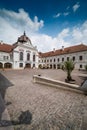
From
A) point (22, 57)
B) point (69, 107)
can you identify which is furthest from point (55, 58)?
point (69, 107)

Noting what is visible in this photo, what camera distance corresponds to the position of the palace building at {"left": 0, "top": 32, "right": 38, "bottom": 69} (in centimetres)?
2958

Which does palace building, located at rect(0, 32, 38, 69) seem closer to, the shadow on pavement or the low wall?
the low wall

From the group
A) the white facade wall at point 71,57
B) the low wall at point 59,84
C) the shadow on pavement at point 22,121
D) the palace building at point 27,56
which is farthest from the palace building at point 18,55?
the shadow on pavement at point 22,121

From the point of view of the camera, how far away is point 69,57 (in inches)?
1340

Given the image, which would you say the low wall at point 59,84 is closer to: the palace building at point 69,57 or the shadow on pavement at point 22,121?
the shadow on pavement at point 22,121

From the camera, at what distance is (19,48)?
1264 inches

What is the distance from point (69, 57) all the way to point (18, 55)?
69.4 ft

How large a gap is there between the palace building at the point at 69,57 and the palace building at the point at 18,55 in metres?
8.11

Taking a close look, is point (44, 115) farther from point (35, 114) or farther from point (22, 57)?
point (22, 57)

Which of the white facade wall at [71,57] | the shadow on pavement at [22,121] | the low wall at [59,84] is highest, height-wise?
the white facade wall at [71,57]

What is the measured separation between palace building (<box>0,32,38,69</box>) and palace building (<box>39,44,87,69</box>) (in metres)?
8.11

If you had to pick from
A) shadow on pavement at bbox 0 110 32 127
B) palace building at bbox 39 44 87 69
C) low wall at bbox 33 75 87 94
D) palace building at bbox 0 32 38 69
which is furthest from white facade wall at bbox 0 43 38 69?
shadow on pavement at bbox 0 110 32 127

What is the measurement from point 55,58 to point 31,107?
36.6 meters

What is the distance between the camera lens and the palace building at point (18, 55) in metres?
29.6
